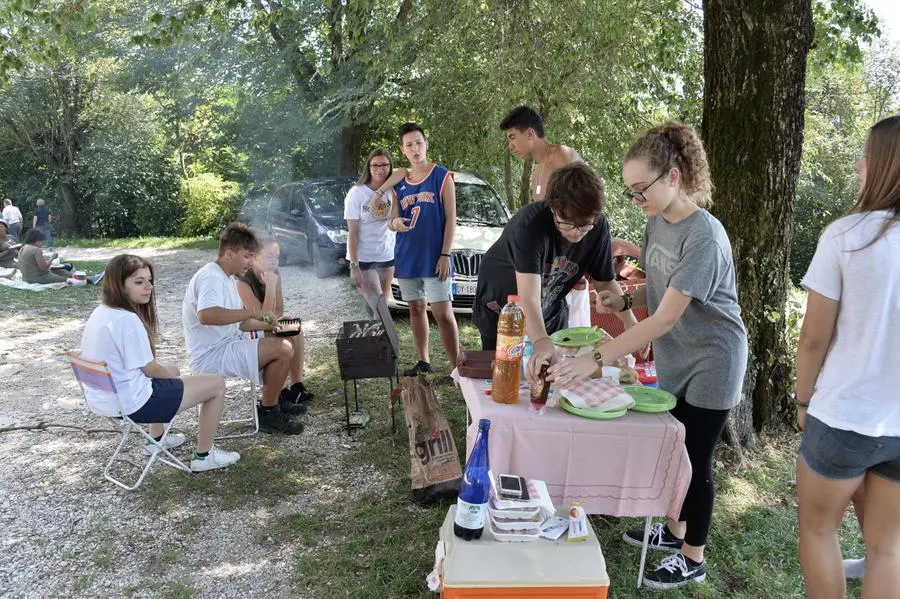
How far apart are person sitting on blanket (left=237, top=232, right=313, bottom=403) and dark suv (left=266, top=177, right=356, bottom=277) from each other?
3.97 metres

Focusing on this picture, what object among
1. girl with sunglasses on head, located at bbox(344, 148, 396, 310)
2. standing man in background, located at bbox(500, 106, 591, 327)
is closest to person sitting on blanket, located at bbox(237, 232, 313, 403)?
girl with sunglasses on head, located at bbox(344, 148, 396, 310)

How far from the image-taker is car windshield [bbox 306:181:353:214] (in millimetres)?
9172

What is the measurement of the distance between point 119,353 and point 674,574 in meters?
2.88

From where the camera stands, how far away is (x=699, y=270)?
2.13 meters

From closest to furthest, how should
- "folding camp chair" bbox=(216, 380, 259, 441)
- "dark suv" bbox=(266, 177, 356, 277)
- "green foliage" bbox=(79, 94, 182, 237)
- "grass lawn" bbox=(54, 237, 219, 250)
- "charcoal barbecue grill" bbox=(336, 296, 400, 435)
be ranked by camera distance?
1. "charcoal barbecue grill" bbox=(336, 296, 400, 435)
2. "folding camp chair" bbox=(216, 380, 259, 441)
3. "dark suv" bbox=(266, 177, 356, 277)
4. "grass lawn" bbox=(54, 237, 219, 250)
5. "green foliage" bbox=(79, 94, 182, 237)

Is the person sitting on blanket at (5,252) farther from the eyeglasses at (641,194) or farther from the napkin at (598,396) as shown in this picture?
the eyeglasses at (641,194)

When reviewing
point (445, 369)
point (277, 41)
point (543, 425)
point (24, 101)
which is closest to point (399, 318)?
point (445, 369)

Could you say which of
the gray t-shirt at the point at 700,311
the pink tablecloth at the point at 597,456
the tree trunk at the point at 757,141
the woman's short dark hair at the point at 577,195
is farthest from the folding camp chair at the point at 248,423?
the tree trunk at the point at 757,141

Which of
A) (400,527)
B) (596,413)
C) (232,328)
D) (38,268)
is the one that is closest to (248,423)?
(232,328)

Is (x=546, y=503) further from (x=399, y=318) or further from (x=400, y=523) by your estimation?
(x=399, y=318)

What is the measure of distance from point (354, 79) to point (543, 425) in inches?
434

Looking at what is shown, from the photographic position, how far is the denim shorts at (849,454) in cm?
183

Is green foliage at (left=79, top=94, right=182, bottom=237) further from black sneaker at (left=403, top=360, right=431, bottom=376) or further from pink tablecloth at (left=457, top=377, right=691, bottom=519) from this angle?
pink tablecloth at (left=457, top=377, right=691, bottom=519)

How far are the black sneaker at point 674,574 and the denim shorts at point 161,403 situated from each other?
255cm
